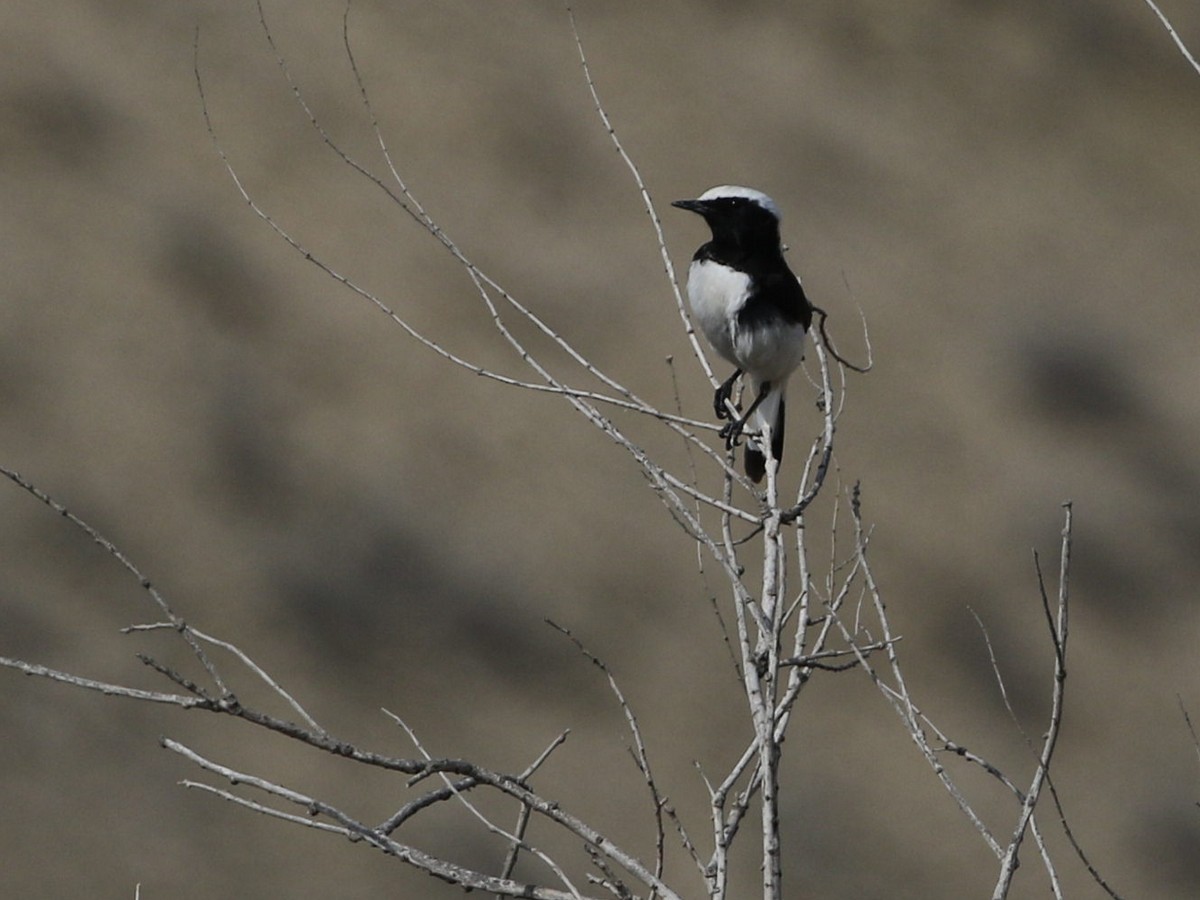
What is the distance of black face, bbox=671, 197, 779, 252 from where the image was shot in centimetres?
505

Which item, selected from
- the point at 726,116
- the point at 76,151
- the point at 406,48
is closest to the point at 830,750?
the point at 726,116

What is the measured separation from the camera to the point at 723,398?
16.8ft

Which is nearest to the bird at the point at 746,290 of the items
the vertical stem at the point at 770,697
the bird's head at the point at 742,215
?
the bird's head at the point at 742,215

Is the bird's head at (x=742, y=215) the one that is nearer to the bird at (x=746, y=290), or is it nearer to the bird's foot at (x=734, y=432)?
the bird at (x=746, y=290)

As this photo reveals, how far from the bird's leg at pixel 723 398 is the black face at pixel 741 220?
42cm

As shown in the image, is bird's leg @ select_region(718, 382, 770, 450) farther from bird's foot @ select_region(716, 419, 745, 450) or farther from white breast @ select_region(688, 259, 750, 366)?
white breast @ select_region(688, 259, 750, 366)

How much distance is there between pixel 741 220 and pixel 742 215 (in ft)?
0.05

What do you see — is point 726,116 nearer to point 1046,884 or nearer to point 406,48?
point 406,48

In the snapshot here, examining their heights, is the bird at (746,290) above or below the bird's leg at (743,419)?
above

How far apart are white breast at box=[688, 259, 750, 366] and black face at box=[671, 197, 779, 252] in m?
0.10

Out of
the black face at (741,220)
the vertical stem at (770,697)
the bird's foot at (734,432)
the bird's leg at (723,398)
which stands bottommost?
the vertical stem at (770,697)

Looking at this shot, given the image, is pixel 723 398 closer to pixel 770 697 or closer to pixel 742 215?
pixel 742 215

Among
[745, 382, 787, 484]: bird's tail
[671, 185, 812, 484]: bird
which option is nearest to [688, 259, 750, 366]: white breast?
[671, 185, 812, 484]: bird

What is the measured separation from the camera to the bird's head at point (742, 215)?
5051 mm
